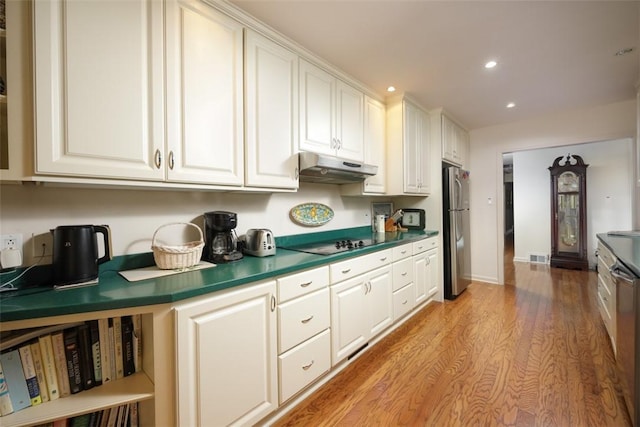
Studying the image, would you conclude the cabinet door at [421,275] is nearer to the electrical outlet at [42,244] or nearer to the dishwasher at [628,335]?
the dishwasher at [628,335]

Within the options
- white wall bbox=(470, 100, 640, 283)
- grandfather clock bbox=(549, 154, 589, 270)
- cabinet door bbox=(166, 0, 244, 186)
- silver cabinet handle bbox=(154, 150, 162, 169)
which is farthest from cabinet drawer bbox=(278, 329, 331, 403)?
grandfather clock bbox=(549, 154, 589, 270)

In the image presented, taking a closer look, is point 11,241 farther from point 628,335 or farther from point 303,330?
point 628,335

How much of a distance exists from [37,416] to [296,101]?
1.99 m

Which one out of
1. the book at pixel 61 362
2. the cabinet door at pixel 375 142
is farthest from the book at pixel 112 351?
the cabinet door at pixel 375 142

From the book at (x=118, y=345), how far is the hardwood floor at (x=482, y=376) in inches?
34.0

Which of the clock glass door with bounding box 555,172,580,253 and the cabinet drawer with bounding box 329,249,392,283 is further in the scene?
the clock glass door with bounding box 555,172,580,253

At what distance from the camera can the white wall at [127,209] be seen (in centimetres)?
113

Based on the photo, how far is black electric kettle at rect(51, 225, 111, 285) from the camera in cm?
106

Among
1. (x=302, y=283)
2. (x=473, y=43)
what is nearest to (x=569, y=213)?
(x=473, y=43)

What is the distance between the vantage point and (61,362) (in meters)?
0.98

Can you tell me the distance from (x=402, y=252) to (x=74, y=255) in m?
2.33

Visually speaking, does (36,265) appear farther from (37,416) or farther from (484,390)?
(484,390)

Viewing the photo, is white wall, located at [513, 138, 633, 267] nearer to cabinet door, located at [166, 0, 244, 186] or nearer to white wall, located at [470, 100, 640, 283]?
white wall, located at [470, 100, 640, 283]

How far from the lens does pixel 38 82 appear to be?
96 centimetres
